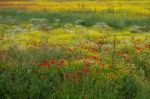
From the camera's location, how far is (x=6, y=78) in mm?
11812

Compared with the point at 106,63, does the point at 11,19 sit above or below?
below

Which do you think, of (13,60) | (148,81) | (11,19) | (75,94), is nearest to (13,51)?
(13,60)

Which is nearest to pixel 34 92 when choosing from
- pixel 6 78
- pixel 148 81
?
pixel 6 78

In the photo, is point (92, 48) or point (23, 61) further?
point (92, 48)

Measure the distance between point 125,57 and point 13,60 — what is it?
165 inches

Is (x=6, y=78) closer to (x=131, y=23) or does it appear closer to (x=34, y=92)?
(x=34, y=92)

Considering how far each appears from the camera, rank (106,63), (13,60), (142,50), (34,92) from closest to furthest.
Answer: (34,92), (13,60), (106,63), (142,50)

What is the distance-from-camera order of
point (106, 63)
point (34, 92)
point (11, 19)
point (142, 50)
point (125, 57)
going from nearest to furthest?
1. point (34, 92)
2. point (106, 63)
3. point (125, 57)
4. point (142, 50)
5. point (11, 19)

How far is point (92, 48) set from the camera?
55.2 ft

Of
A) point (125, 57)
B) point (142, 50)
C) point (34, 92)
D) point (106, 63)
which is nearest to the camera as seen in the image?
point (34, 92)

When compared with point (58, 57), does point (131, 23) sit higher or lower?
lower

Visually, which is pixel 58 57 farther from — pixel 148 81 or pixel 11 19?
pixel 11 19

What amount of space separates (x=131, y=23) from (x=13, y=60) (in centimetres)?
2025

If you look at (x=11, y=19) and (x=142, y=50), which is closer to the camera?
(x=142, y=50)
